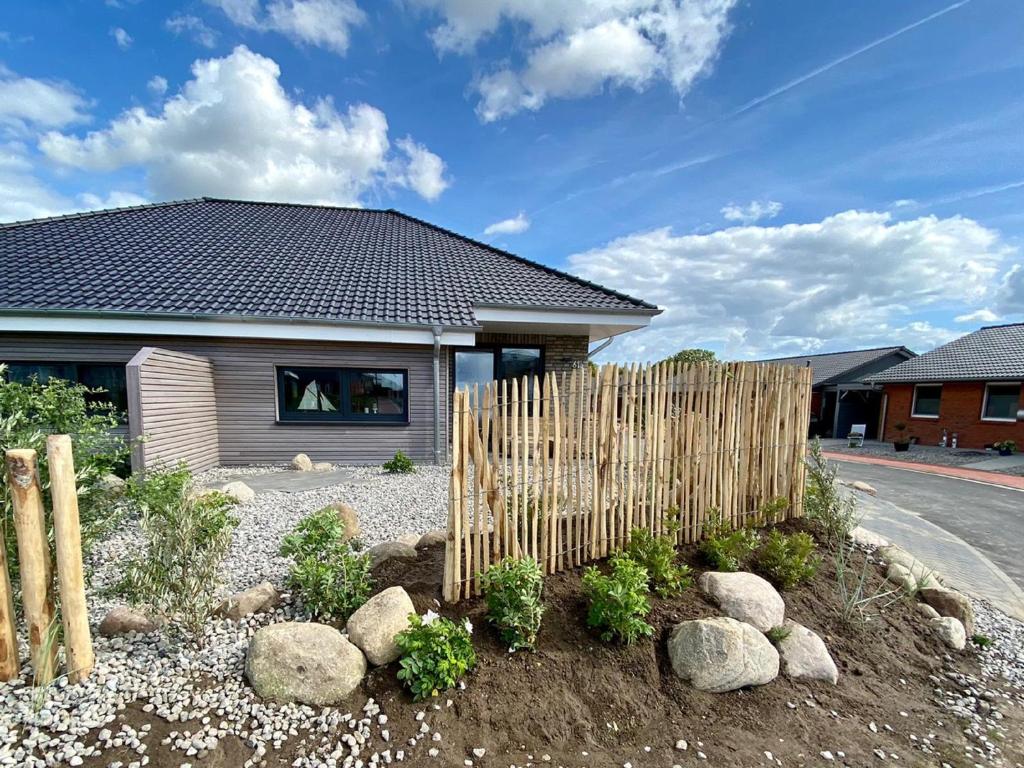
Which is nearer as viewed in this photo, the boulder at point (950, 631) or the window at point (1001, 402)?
the boulder at point (950, 631)

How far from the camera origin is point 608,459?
3242 mm

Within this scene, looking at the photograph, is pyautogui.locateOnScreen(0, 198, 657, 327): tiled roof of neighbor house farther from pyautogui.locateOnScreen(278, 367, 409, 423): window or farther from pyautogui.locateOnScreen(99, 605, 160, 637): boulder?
pyautogui.locateOnScreen(99, 605, 160, 637): boulder

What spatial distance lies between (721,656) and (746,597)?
2.01 ft

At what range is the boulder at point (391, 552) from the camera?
127 inches

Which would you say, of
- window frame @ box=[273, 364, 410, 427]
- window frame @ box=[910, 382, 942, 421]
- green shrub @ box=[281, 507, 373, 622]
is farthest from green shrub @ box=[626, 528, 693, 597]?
window frame @ box=[910, 382, 942, 421]

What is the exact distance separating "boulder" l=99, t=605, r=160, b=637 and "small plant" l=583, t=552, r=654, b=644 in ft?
8.59

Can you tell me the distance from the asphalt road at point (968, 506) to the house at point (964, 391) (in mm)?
7297

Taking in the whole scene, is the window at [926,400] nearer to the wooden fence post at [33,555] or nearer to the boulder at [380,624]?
the boulder at [380,624]

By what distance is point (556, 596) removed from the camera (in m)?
2.80

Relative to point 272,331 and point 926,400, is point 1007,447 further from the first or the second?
point 272,331

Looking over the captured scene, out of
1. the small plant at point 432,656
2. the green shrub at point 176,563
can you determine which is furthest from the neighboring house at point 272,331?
the small plant at point 432,656

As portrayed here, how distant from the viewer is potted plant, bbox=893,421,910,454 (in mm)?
15742

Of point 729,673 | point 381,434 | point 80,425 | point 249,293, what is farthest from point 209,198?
point 729,673

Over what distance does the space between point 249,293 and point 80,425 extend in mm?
5636
